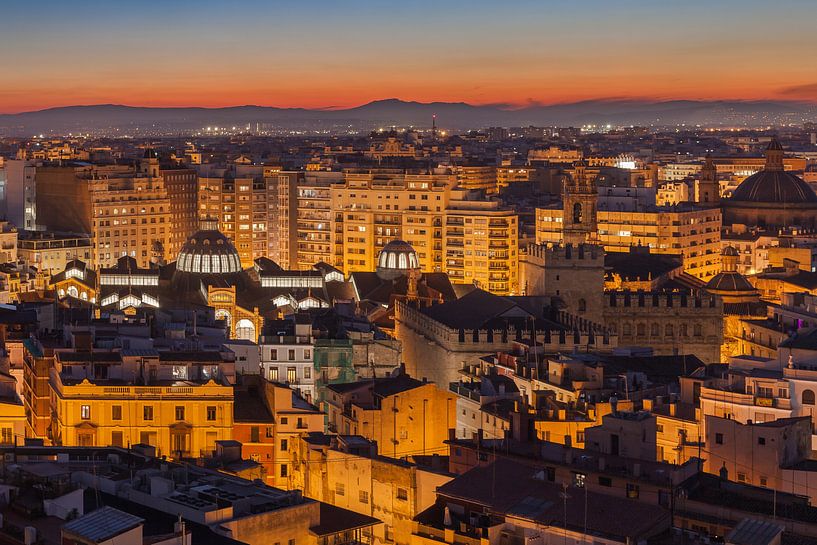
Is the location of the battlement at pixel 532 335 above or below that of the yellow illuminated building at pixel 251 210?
above

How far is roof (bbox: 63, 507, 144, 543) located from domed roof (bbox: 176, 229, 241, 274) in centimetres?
6258

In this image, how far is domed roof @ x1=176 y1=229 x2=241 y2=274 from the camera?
294 ft

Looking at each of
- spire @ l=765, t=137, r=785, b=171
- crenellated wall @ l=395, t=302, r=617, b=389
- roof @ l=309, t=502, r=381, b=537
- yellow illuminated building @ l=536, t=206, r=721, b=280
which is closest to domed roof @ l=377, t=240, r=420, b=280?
yellow illuminated building @ l=536, t=206, r=721, b=280

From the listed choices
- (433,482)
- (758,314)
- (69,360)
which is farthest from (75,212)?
(433,482)

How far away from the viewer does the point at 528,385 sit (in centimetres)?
4994

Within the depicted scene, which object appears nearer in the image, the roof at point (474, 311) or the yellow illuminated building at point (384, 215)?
the roof at point (474, 311)

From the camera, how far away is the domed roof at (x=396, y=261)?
92062mm

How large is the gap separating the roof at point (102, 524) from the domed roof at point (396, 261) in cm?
6499

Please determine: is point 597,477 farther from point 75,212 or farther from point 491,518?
point 75,212

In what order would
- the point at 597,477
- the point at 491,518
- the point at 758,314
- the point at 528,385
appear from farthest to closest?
the point at 758,314, the point at 528,385, the point at 597,477, the point at 491,518

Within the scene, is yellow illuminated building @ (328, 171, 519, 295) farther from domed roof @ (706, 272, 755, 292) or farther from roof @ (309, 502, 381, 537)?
roof @ (309, 502, 381, 537)

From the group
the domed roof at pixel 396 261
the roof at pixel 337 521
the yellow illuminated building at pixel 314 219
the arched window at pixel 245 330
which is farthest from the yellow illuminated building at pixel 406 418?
the yellow illuminated building at pixel 314 219

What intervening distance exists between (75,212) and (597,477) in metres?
110

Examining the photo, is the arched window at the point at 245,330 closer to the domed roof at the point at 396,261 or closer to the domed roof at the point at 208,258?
the domed roof at the point at 208,258
